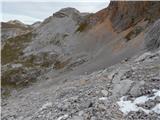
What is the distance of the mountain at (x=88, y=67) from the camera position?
21500 millimetres

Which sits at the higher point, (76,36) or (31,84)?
(76,36)

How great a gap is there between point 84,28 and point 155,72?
42.7 m

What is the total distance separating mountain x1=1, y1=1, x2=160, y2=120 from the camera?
21500 millimetres

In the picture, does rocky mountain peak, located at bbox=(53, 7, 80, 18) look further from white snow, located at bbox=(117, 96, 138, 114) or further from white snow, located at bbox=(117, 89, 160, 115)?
white snow, located at bbox=(117, 96, 138, 114)

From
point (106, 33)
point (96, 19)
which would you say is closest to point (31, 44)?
point (96, 19)

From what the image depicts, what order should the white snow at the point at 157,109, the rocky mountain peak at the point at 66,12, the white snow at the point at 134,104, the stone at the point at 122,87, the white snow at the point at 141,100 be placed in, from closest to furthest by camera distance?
the white snow at the point at 157,109 < the white snow at the point at 134,104 < the white snow at the point at 141,100 < the stone at the point at 122,87 < the rocky mountain peak at the point at 66,12

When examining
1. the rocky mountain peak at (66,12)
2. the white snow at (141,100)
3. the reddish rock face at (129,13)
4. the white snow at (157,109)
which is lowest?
the white snow at (157,109)

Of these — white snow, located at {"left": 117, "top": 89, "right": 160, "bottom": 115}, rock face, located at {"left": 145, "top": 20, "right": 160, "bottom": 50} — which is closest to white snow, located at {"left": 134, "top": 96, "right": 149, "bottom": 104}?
white snow, located at {"left": 117, "top": 89, "right": 160, "bottom": 115}

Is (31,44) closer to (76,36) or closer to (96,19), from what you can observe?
(76,36)

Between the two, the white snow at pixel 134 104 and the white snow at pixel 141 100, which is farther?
the white snow at pixel 141 100

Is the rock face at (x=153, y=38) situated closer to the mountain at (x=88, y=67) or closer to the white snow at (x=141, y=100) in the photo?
the mountain at (x=88, y=67)

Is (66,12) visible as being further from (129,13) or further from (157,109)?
(157,109)

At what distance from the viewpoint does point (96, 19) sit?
65750 mm

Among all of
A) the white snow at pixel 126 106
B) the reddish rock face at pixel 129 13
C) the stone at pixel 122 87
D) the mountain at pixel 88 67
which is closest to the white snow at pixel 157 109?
the mountain at pixel 88 67
